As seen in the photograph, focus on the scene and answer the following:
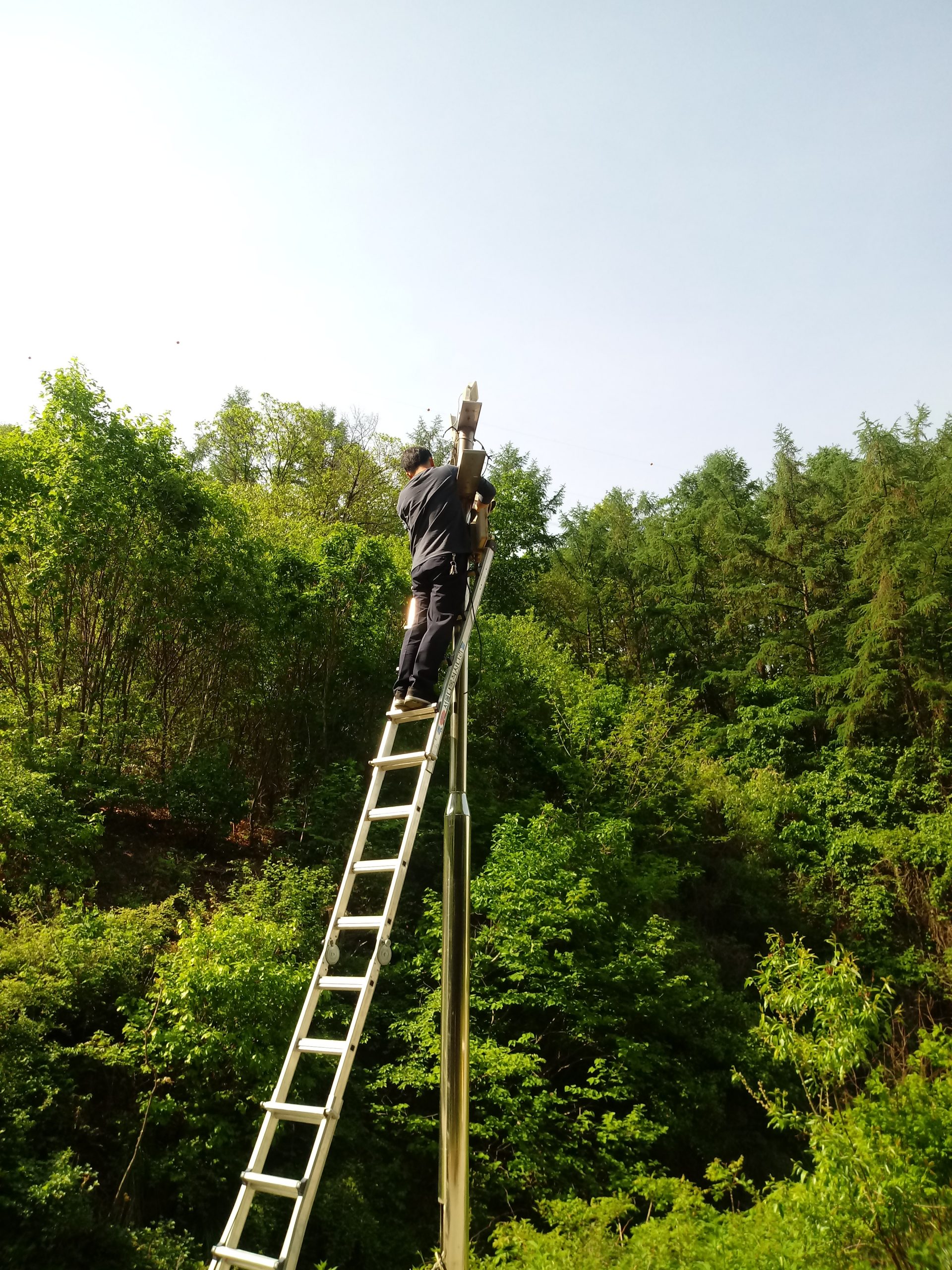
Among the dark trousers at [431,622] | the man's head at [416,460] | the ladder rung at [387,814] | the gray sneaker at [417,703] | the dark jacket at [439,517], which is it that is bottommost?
the ladder rung at [387,814]

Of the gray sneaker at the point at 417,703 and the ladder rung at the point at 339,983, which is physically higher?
the gray sneaker at the point at 417,703

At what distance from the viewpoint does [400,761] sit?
10.6 ft

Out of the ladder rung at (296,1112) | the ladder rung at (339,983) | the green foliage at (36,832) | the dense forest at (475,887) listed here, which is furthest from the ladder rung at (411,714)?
the green foliage at (36,832)

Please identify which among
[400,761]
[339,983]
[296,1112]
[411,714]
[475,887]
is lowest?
[475,887]

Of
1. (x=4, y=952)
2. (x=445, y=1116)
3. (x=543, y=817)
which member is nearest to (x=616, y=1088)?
(x=543, y=817)

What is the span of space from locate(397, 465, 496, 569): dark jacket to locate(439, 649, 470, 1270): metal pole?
83 cm

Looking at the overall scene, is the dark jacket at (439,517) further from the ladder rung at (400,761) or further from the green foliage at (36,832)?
the green foliage at (36,832)

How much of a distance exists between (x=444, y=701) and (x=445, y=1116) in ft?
4.61

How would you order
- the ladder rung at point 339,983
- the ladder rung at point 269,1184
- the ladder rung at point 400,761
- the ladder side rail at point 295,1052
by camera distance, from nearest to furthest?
the ladder rung at point 269,1184 < the ladder side rail at point 295,1052 < the ladder rung at point 339,983 < the ladder rung at point 400,761

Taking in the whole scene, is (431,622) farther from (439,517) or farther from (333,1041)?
(333,1041)

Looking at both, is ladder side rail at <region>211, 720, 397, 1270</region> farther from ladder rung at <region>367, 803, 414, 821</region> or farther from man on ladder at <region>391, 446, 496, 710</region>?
man on ladder at <region>391, 446, 496, 710</region>

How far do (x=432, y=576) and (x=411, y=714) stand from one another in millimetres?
625

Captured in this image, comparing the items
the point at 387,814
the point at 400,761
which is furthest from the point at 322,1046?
the point at 400,761

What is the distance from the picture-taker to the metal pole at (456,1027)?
2.67 m
